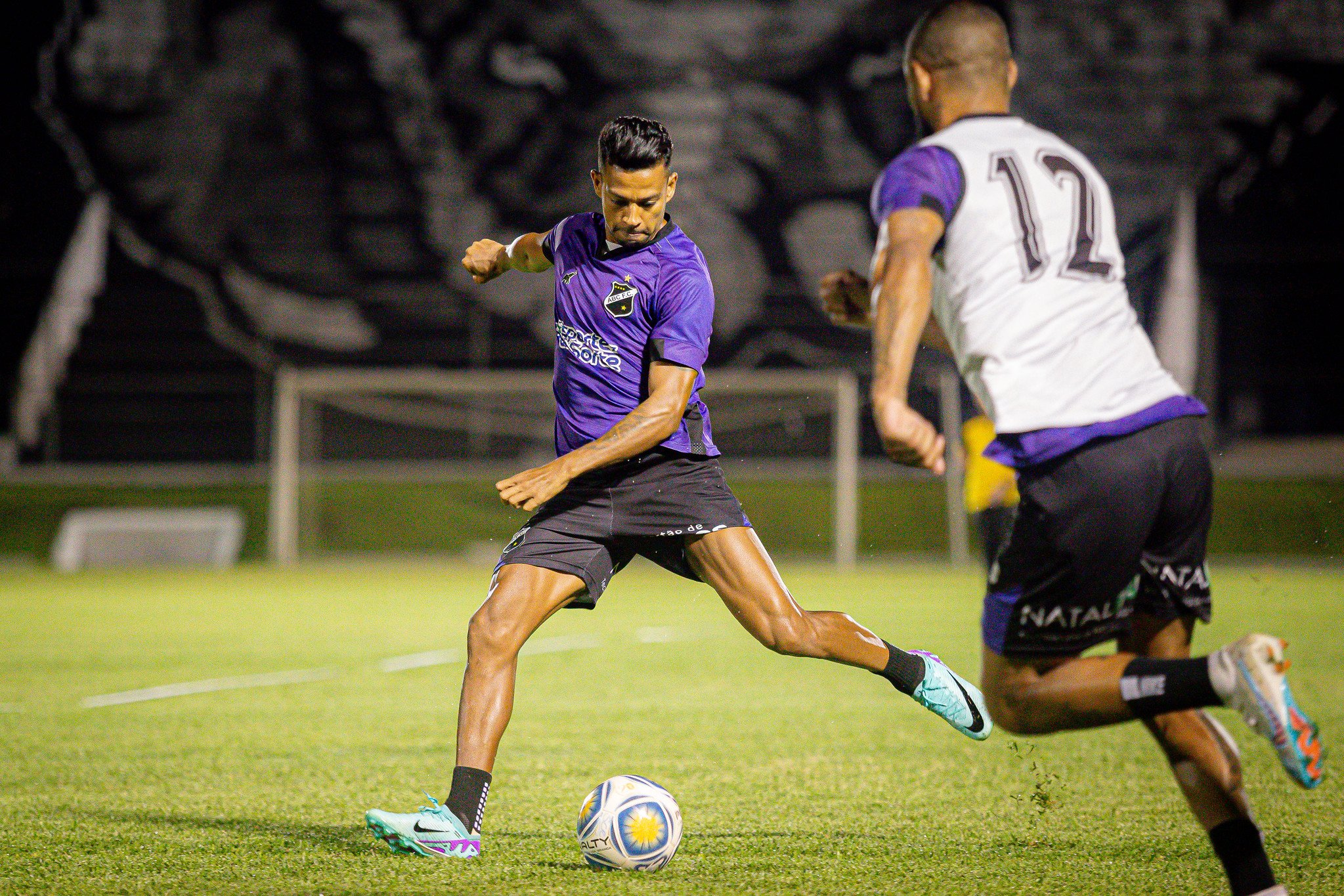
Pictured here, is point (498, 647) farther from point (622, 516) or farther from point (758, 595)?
point (758, 595)

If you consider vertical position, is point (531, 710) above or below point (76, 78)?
below

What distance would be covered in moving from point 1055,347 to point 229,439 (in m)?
15.6

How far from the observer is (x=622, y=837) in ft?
12.9

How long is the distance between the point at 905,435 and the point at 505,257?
214 centimetres

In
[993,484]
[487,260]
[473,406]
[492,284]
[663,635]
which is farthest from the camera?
[492,284]

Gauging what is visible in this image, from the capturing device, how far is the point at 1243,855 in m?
3.26

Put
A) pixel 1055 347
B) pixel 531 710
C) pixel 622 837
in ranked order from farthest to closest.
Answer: pixel 531 710 → pixel 622 837 → pixel 1055 347

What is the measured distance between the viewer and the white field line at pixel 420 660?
27.8 ft

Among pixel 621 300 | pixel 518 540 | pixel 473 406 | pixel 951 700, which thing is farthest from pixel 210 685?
pixel 473 406

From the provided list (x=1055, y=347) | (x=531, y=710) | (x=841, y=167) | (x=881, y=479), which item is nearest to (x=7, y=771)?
(x=531, y=710)

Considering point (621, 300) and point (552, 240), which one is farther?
point (552, 240)

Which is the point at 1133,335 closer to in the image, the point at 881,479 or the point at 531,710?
the point at 531,710

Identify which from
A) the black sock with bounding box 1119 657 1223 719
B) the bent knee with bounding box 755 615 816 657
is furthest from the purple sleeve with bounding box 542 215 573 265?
the black sock with bounding box 1119 657 1223 719

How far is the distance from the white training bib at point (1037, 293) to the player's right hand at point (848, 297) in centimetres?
38
